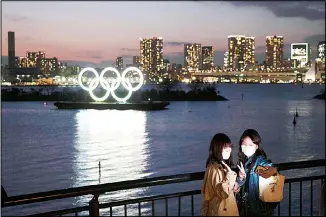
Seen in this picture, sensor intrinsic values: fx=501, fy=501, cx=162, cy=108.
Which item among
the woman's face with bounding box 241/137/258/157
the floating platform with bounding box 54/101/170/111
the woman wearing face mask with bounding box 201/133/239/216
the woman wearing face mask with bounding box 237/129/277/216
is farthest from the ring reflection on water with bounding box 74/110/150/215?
the floating platform with bounding box 54/101/170/111

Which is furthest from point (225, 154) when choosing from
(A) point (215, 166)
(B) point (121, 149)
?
(B) point (121, 149)

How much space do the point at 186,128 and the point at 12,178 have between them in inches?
1081

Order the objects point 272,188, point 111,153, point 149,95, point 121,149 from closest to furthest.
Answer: point 272,188, point 111,153, point 121,149, point 149,95

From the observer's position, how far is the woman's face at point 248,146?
13.9 feet

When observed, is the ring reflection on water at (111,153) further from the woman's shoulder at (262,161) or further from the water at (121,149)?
the woman's shoulder at (262,161)

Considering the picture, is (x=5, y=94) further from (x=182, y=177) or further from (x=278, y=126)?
(x=182, y=177)

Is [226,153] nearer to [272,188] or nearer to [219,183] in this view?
[219,183]

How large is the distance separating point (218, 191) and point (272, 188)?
0.61m

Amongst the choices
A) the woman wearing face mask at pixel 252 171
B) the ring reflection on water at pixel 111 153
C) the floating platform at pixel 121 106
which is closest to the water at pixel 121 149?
the ring reflection on water at pixel 111 153

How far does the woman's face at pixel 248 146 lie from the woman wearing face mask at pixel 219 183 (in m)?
0.33

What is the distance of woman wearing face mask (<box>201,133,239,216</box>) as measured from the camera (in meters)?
3.82

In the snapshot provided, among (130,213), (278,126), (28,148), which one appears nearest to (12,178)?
(130,213)

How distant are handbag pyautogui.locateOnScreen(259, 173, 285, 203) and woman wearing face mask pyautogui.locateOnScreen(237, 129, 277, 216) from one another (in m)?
0.05

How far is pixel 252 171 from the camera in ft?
13.9
